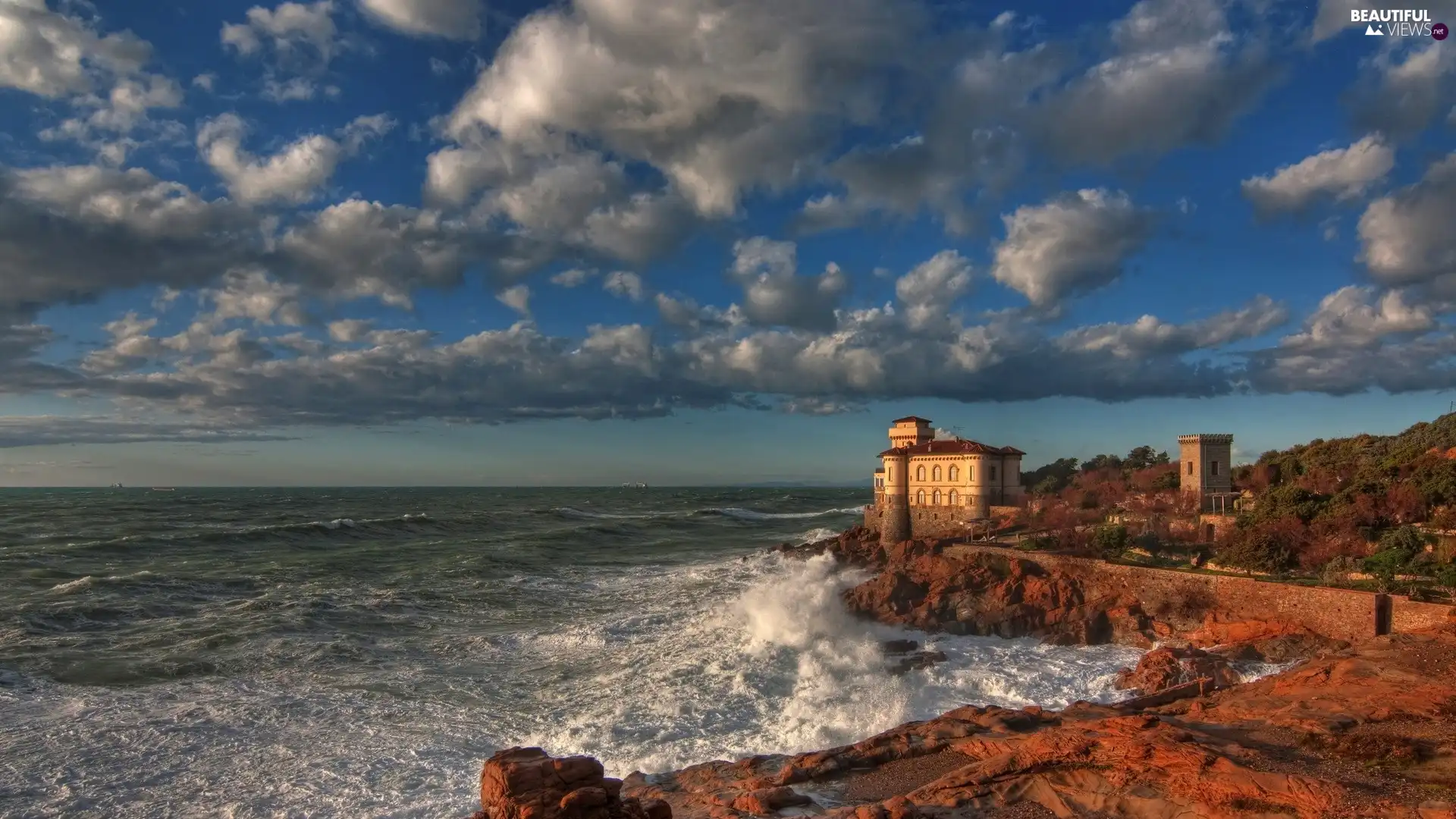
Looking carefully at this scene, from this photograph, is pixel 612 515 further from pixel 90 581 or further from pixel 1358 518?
pixel 1358 518

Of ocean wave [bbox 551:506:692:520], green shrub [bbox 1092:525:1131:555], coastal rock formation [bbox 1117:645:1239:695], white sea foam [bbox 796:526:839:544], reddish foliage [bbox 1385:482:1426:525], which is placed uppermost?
reddish foliage [bbox 1385:482:1426:525]

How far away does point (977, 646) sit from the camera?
2381cm

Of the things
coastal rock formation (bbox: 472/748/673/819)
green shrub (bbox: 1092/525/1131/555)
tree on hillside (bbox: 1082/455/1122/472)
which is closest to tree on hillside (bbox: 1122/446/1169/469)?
tree on hillside (bbox: 1082/455/1122/472)

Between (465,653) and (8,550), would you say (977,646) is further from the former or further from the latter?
(8,550)

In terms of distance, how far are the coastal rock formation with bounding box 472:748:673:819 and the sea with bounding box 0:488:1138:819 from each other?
3960 millimetres

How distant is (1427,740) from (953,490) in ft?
110

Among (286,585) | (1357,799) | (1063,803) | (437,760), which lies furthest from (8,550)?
(1357,799)

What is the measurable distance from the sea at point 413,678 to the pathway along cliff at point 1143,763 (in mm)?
2439

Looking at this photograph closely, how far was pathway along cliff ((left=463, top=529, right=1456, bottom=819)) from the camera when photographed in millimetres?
9891

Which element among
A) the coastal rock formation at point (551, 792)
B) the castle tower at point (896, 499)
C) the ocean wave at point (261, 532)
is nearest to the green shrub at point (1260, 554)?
the castle tower at point (896, 499)

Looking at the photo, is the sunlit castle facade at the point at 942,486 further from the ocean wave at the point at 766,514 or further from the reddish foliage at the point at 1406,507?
the ocean wave at the point at 766,514

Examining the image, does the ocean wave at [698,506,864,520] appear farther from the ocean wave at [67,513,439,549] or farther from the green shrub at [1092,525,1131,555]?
the green shrub at [1092,525,1131,555]

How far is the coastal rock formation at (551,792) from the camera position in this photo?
29.9 ft

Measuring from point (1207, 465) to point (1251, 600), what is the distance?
17.2m
